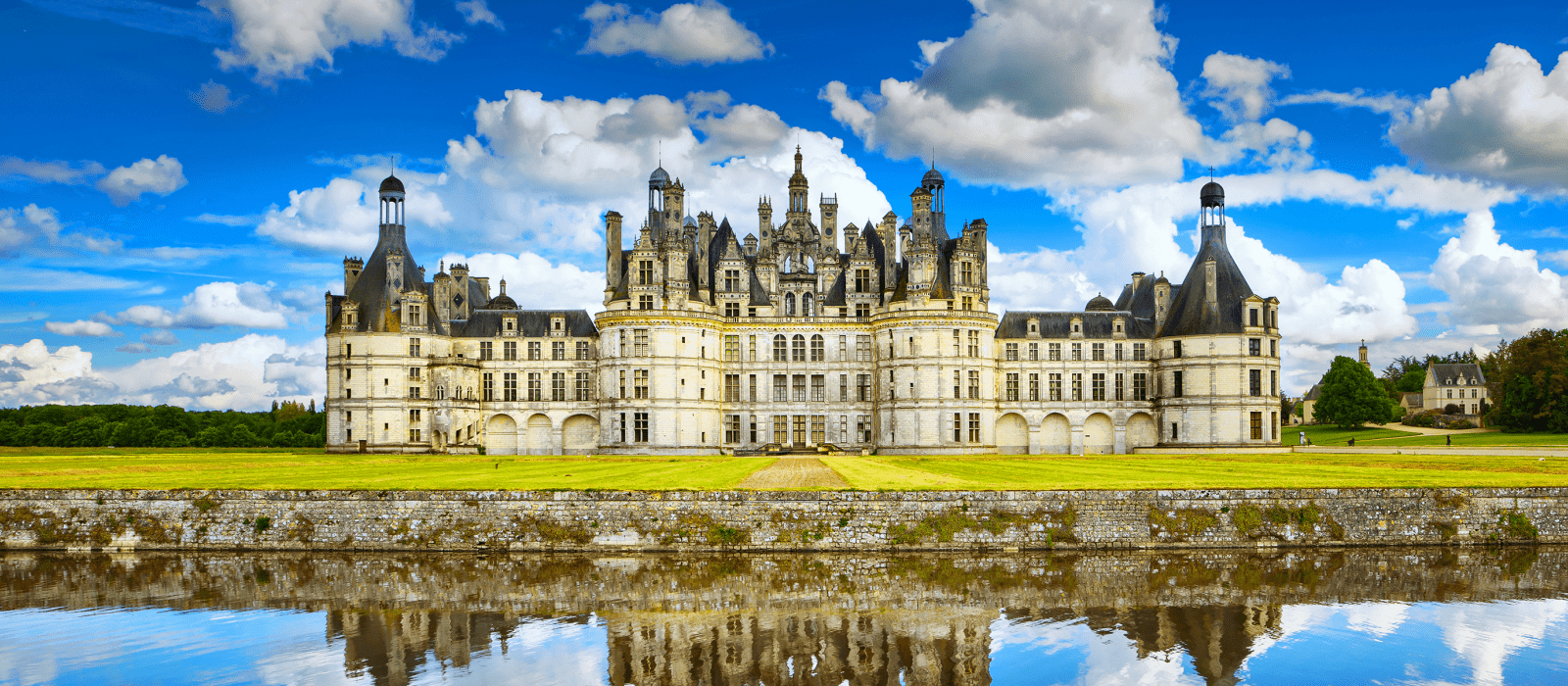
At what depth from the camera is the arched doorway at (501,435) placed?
6738 centimetres

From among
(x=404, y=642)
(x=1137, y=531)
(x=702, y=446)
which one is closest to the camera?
(x=404, y=642)

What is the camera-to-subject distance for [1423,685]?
699 inches

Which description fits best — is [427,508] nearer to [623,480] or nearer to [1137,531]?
[623,480]

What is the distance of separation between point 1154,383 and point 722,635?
2075 inches

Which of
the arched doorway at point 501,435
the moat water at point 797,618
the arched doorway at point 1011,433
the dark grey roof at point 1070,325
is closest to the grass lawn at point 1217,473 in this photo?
the moat water at point 797,618

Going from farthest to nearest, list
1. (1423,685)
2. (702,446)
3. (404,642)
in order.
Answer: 1. (702,446)
2. (404,642)
3. (1423,685)

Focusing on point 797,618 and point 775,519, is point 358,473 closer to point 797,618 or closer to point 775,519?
point 775,519

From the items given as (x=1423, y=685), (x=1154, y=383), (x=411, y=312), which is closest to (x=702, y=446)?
(x=411, y=312)

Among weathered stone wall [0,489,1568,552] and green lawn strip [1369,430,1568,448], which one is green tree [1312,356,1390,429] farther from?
weathered stone wall [0,489,1568,552]

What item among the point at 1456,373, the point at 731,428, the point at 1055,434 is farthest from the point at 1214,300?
the point at 1456,373

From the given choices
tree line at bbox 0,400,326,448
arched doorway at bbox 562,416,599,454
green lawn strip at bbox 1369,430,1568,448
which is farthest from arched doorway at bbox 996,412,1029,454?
tree line at bbox 0,400,326,448

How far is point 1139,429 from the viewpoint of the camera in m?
67.6

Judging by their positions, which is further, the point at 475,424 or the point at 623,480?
the point at 475,424

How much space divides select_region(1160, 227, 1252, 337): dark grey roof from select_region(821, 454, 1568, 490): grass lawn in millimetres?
13604
